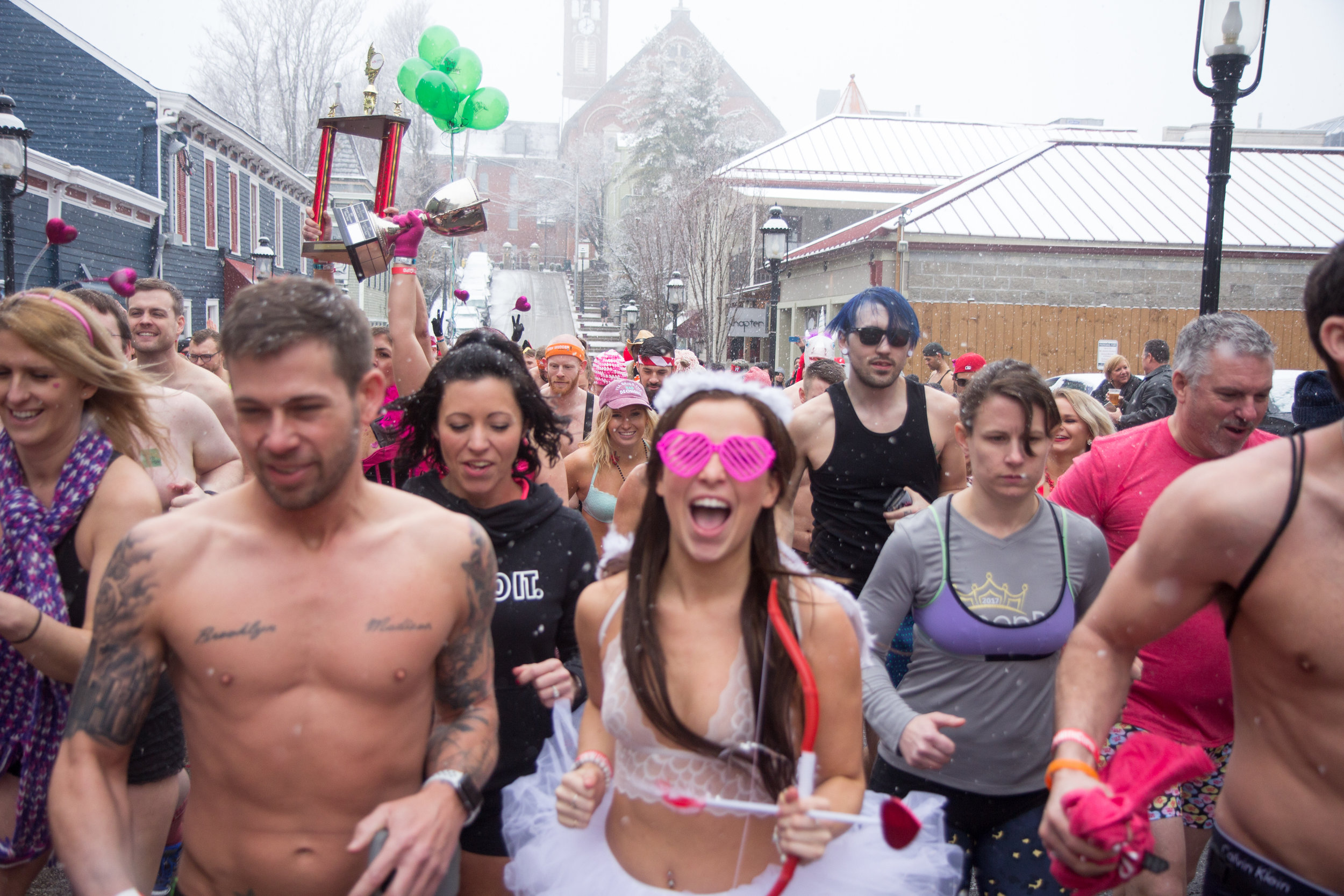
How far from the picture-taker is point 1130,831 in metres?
1.88

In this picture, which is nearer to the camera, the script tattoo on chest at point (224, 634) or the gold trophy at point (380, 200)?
the script tattoo on chest at point (224, 634)

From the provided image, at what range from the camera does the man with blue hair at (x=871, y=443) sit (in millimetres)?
4395

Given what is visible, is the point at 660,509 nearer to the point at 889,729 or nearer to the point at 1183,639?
the point at 889,729

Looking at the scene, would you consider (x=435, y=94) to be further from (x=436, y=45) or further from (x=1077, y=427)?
(x=1077, y=427)

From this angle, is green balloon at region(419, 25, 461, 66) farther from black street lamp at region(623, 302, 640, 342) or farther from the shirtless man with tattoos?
black street lamp at region(623, 302, 640, 342)

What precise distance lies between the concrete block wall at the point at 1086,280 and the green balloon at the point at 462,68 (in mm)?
14223

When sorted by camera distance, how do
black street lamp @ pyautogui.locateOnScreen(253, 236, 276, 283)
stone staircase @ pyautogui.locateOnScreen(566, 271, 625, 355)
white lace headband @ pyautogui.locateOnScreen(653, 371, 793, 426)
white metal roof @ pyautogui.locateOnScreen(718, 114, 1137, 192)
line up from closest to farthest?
white lace headband @ pyautogui.locateOnScreen(653, 371, 793, 426), black street lamp @ pyautogui.locateOnScreen(253, 236, 276, 283), white metal roof @ pyautogui.locateOnScreen(718, 114, 1137, 192), stone staircase @ pyautogui.locateOnScreen(566, 271, 625, 355)

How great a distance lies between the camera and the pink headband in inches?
113

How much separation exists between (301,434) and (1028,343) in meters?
20.0

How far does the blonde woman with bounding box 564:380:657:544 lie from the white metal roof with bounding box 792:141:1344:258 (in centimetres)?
1603

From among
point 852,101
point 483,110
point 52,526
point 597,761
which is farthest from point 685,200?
point 852,101

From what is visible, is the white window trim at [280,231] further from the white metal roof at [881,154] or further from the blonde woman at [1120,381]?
the blonde woman at [1120,381]

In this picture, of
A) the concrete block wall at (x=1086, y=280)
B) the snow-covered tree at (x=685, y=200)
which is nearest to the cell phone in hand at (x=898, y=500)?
the concrete block wall at (x=1086, y=280)

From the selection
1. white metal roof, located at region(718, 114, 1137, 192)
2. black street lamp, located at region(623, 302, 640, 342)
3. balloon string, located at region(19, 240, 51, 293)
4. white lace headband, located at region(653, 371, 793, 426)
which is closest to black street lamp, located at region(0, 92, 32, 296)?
balloon string, located at region(19, 240, 51, 293)
